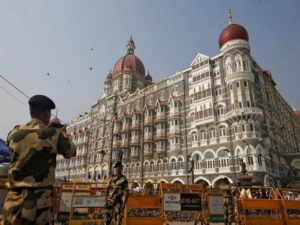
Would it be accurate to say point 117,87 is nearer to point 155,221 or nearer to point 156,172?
point 156,172

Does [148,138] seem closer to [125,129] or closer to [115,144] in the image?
[125,129]

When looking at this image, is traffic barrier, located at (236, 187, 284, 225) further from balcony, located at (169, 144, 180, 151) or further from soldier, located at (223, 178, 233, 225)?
balcony, located at (169, 144, 180, 151)

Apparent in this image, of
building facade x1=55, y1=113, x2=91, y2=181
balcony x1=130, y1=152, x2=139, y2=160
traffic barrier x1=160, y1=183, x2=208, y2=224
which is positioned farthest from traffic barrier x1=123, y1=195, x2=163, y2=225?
building facade x1=55, y1=113, x2=91, y2=181

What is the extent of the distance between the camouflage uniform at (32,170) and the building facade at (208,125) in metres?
19.6

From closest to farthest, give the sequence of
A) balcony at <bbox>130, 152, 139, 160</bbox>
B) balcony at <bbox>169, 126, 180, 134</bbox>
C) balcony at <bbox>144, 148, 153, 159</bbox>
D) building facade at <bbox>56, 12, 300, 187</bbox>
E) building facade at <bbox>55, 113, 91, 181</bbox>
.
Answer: building facade at <bbox>56, 12, 300, 187</bbox>, balcony at <bbox>169, 126, 180, 134</bbox>, balcony at <bbox>144, 148, 153, 159</bbox>, balcony at <bbox>130, 152, 139, 160</bbox>, building facade at <bbox>55, 113, 91, 181</bbox>

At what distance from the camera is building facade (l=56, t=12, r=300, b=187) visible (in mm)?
27469

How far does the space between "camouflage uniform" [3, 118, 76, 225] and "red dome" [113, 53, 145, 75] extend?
48065 mm

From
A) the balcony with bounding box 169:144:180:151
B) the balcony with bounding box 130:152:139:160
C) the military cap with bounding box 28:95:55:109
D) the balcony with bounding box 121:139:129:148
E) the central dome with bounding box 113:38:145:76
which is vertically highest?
the central dome with bounding box 113:38:145:76

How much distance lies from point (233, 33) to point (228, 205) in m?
28.0

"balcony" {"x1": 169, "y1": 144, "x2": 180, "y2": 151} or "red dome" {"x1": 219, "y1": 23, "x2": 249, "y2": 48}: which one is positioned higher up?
"red dome" {"x1": 219, "y1": 23, "x2": 249, "y2": 48}

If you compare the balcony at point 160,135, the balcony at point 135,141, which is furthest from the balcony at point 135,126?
the balcony at point 160,135

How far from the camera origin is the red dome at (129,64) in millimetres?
50312

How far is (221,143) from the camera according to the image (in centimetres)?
2883

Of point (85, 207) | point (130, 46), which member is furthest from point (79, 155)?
point (85, 207)
